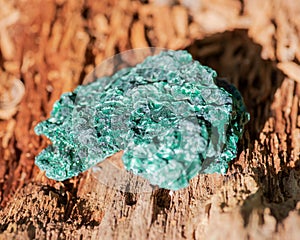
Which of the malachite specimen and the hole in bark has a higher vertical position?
the malachite specimen

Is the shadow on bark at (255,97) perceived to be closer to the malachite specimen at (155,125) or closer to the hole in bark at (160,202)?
the malachite specimen at (155,125)

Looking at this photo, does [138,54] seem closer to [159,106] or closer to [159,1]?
[159,1]

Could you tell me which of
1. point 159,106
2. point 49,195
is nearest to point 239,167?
point 159,106

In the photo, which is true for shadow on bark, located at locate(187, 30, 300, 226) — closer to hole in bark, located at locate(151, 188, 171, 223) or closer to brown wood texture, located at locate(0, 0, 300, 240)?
brown wood texture, located at locate(0, 0, 300, 240)

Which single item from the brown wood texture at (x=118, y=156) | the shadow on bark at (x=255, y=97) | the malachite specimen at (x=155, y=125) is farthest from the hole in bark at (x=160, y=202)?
the shadow on bark at (x=255, y=97)

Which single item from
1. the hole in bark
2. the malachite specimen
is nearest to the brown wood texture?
the hole in bark

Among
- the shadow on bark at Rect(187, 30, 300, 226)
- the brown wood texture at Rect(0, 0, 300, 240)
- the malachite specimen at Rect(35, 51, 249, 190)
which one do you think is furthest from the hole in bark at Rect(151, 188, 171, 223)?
the shadow on bark at Rect(187, 30, 300, 226)

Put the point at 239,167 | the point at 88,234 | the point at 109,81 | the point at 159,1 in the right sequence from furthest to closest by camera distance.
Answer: the point at 159,1 → the point at 109,81 → the point at 239,167 → the point at 88,234
